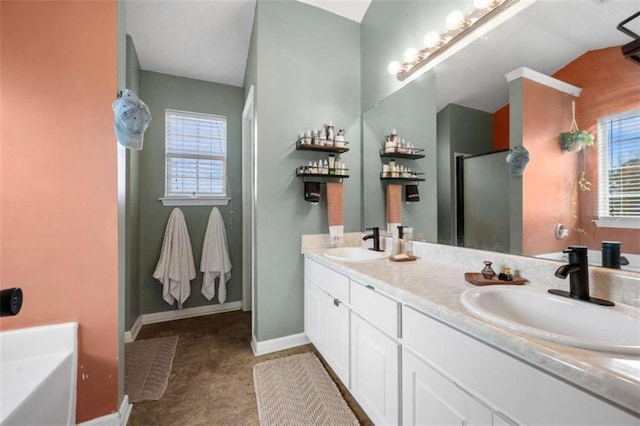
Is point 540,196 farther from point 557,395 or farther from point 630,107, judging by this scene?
point 557,395

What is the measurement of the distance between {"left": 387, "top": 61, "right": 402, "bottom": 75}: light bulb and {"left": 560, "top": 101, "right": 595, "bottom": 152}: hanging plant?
1.16 meters

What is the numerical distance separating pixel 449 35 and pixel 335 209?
4.47 ft

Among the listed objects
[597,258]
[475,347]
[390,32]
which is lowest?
[475,347]

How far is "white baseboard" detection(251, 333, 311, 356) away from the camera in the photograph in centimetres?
204

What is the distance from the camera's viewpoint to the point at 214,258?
9.30 feet

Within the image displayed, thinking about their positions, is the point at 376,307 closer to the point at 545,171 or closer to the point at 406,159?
the point at 545,171

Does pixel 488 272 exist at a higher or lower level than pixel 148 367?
higher

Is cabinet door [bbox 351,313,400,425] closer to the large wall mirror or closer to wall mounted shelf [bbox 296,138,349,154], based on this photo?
the large wall mirror

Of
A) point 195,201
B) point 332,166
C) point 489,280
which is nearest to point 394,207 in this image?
point 332,166

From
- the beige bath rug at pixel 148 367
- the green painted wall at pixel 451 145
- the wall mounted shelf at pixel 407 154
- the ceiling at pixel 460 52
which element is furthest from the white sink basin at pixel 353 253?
the beige bath rug at pixel 148 367

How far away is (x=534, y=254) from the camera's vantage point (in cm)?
109

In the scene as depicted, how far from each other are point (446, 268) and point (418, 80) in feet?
4.14

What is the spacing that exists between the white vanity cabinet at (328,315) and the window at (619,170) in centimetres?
114

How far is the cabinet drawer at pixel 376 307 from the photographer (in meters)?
1.10
